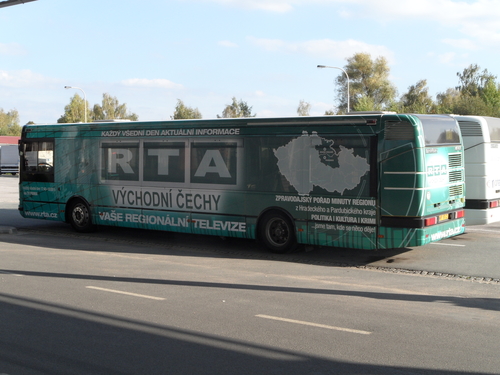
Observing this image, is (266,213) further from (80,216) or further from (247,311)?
(80,216)

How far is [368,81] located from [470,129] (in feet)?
226

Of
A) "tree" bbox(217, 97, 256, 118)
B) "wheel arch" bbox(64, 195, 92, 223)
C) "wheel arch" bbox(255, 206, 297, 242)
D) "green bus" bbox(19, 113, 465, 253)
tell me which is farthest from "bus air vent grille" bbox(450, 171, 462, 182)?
"tree" bbox(217, 97, 256, 118)

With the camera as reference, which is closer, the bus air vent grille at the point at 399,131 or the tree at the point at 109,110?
the bus air vent grille at the point at 399,131

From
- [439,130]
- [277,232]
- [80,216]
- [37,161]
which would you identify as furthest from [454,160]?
[37,161]

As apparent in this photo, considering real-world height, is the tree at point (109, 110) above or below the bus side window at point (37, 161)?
above

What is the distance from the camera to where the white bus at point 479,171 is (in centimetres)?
1374

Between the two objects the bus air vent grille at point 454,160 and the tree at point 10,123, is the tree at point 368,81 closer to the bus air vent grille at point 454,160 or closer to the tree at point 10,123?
the bus air vent grille at point 454,160

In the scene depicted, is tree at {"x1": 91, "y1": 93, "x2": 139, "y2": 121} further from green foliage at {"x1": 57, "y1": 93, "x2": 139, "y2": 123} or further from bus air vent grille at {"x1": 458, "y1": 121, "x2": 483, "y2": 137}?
A: bus air vent grille at {"x1": 458, "y1": 121, "x2": 483, "y2": 137}

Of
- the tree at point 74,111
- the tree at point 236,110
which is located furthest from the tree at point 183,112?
the tree at point 74,111

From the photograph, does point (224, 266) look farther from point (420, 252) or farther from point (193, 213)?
point (420, 252)

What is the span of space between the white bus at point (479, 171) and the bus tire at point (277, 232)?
429 centimetres

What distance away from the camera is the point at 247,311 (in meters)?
7.77

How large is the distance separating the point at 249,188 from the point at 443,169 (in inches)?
152

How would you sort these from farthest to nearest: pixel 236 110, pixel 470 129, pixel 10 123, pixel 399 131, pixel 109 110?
pixel 10 123
pixel 109 110
pixel 236 110
pixel 470 129
pixel 399 131
